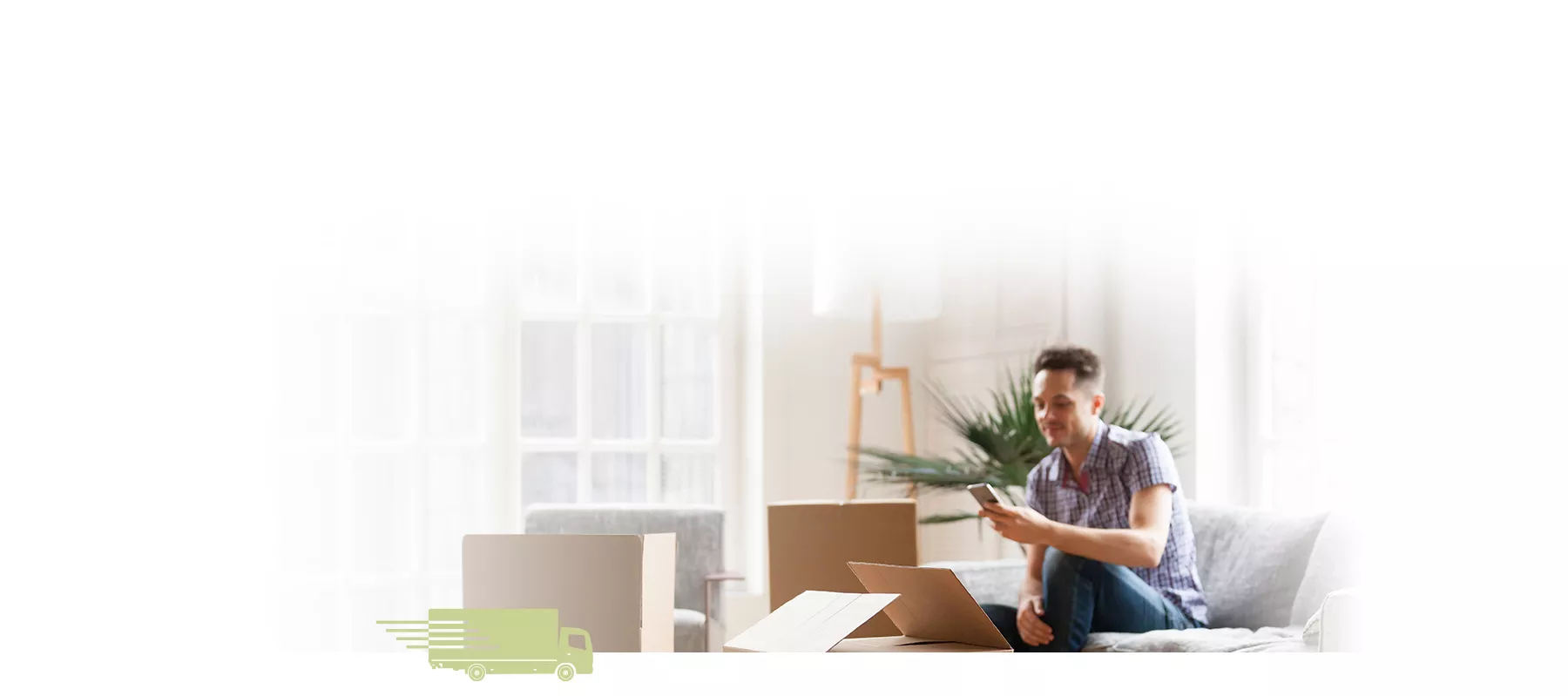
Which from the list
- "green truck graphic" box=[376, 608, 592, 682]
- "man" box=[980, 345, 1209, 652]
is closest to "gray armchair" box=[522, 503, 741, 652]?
"man" box=[980, 345, 1209, 652]

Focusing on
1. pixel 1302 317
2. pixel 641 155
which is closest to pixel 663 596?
pixel 641 155

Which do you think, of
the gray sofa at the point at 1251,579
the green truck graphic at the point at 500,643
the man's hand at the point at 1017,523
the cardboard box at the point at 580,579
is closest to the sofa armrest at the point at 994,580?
the gray sofa at the point at 1251,579

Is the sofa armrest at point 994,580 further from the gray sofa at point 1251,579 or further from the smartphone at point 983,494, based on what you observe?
the smartphone at point 983,494

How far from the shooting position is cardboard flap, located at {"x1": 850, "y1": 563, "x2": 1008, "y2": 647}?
5.46ft

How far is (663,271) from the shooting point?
17.2ft

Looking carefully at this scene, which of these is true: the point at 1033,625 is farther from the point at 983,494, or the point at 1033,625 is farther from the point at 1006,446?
the point at 1006,446

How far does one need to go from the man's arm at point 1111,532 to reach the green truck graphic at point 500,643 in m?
1.19

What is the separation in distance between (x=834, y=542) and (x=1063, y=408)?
1.80ft

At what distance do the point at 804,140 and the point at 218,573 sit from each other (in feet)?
2.26

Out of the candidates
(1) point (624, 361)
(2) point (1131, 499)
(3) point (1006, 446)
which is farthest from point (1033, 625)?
(1) point (624, 361)

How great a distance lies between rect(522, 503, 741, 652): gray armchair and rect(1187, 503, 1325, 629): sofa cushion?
5.34ft

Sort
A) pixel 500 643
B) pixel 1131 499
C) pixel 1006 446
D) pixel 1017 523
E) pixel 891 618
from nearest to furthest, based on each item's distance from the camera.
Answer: pixel 500 643 → pixel 891 618 → pixel 1017 523 → pixel 1131 499 → pixel 1006 446

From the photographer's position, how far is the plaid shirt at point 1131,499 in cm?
253

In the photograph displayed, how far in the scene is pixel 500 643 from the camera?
43.0 inches
